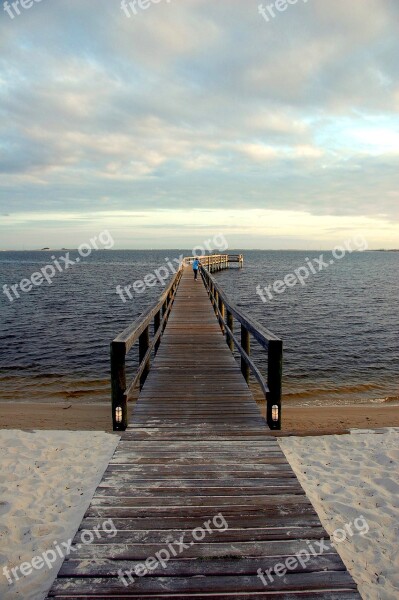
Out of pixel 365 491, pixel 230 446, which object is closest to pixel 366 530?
pixel 365 491

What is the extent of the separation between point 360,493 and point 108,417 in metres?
6.13

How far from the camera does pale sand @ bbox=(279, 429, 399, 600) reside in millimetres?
3861

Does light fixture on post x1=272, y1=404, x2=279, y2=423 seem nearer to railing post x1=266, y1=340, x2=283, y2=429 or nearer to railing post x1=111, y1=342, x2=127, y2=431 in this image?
railing post x1=266, y1=340, x2=283, y2=429

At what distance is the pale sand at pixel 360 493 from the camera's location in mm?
3861

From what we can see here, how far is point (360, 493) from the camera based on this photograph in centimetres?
533

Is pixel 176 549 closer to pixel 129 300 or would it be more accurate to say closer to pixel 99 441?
pixel 99 441

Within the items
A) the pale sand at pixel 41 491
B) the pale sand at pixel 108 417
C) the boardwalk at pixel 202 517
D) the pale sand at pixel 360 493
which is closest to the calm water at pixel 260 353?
the pale sand at pixel 108 417

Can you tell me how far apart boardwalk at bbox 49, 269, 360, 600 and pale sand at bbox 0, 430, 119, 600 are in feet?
4.15

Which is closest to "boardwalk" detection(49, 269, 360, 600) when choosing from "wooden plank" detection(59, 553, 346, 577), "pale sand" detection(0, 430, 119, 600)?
"wooden plank" detection(59, 553, 346, 577)

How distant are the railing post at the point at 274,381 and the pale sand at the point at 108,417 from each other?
373 cm

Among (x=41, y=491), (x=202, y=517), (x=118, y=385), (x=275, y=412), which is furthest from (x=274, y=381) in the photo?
(x=41, y=491)

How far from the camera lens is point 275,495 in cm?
323

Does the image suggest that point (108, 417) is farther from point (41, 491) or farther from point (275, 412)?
point (275, 412)

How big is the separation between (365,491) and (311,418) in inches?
174
